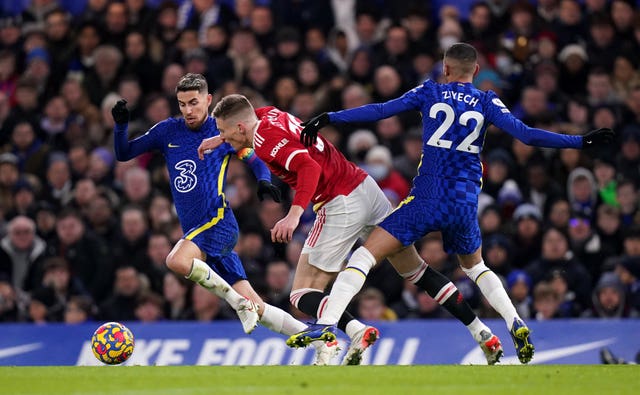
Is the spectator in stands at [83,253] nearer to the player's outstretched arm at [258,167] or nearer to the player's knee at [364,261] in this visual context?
the player's outstretched arm at [258,167]

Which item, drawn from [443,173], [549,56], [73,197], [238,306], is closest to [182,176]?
[238,306]

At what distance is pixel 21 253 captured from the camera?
14.9 m

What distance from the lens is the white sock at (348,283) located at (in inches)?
364

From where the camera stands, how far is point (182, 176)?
10227mm

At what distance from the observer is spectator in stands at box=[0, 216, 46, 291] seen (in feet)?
48.6

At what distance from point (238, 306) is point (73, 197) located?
6386mm

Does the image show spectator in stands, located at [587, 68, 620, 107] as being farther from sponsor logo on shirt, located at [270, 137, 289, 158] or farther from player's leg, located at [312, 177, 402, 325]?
sponsor logo on shirt, located at [270, 137, 289, 158]

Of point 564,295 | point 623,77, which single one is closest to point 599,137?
point 564,295

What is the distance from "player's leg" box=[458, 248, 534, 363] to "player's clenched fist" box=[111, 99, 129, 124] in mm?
2924

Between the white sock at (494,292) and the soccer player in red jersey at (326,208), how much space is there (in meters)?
0.29

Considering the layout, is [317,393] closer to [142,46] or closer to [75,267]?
[75,267]

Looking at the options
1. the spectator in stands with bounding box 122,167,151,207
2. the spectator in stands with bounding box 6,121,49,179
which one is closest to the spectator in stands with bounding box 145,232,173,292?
the spectator in stands with bounding box 122,167,151,207

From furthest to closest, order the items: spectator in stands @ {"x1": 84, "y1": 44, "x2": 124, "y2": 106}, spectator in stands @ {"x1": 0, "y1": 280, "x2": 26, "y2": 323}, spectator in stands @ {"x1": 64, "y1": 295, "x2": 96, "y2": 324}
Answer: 1. spectator in stands @ {"x1": 84, "y1": 44, "x2": 124, "y2": 106}
2. spectator in stands @ {"x1": 0, "y1": 280, "x2": 26, "y2": 323}
3. spectator in stands @ {"x1": 64, "y1": 295, "x2": 96, "y2": 324}

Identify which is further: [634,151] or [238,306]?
[634,151]
